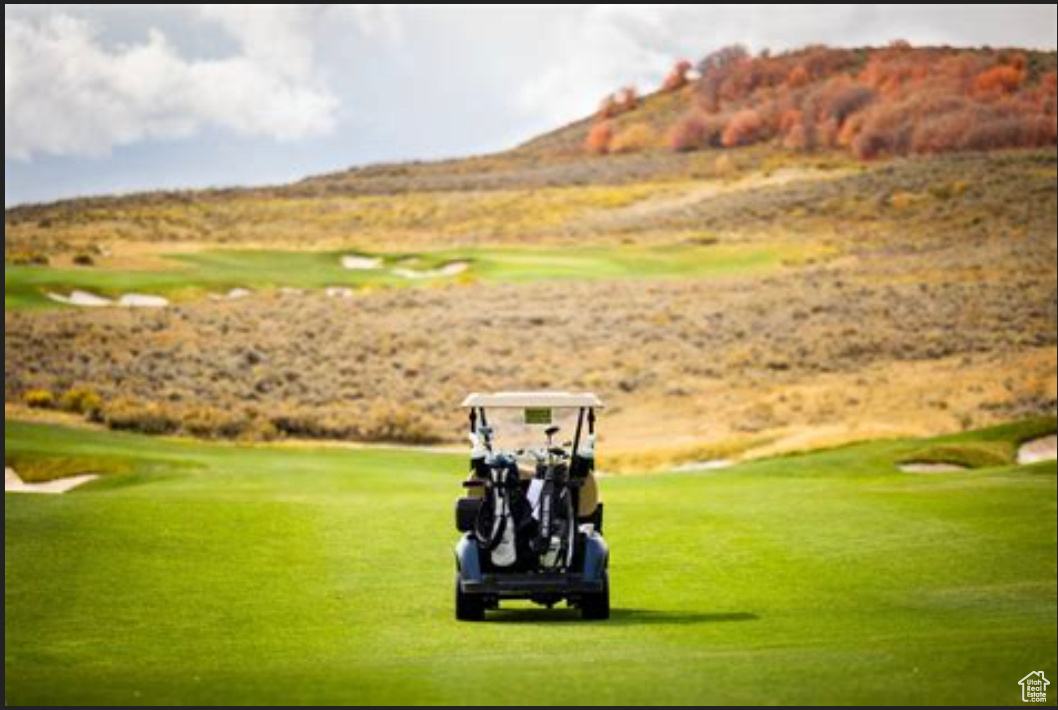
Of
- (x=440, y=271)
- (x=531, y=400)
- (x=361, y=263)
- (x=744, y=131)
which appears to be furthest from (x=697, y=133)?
(x=531, y=400)

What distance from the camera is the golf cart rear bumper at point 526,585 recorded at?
15750mm

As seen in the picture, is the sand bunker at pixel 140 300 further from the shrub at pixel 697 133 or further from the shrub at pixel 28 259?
the shrub at pixel 697 133

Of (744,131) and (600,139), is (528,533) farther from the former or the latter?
(600,139)

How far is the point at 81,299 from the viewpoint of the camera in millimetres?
74125

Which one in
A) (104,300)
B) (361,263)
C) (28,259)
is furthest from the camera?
(361,263)

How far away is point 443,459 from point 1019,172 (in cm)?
8196

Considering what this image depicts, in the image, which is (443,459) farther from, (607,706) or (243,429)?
(607,706)

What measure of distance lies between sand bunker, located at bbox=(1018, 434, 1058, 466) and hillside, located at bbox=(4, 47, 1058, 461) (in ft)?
23.2

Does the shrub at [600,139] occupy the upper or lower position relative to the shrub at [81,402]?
upper

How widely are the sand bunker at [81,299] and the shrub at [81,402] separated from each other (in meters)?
18.7

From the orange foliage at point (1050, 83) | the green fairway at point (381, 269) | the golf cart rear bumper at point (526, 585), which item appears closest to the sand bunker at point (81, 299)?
the green fairway at point (381, 269)

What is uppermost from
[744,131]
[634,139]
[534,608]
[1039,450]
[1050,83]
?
[1050,83]

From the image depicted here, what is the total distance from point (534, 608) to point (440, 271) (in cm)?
7383

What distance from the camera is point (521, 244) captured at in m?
112
